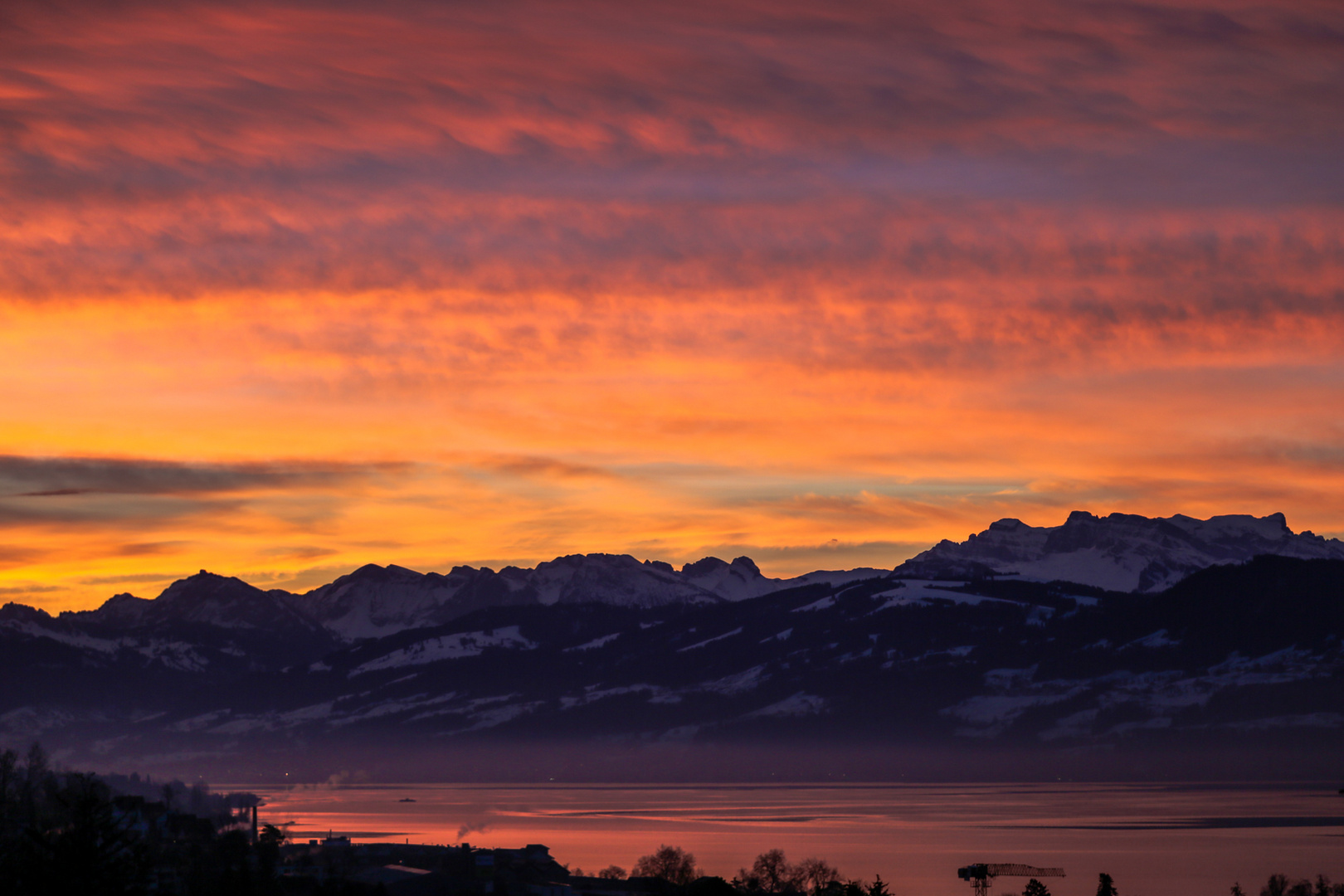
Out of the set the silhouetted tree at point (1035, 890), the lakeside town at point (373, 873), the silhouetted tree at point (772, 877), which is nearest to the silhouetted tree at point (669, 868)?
the lakeside town at point (373, 873)

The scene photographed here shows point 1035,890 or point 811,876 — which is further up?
point 1035,890

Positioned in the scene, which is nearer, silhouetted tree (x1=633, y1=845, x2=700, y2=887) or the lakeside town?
the lakeside town

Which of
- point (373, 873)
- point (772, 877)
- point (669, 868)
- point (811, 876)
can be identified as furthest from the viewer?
point (669, 868)

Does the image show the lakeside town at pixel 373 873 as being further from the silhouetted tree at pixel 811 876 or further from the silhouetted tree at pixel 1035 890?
the silhouetted tree at pixel 811 876

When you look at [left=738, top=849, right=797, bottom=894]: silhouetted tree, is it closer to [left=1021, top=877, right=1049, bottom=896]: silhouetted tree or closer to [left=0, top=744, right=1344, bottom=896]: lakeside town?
[left=0, top=744, right=1344, bottom=896]: lakeside town

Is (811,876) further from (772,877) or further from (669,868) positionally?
(669,868)

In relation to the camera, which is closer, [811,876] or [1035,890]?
[1035,890]

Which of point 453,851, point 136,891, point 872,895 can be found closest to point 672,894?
point 872,895

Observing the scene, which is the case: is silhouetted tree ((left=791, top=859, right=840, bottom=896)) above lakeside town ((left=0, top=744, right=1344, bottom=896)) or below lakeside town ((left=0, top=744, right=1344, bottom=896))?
below

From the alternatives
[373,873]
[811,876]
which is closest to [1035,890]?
[811,876]

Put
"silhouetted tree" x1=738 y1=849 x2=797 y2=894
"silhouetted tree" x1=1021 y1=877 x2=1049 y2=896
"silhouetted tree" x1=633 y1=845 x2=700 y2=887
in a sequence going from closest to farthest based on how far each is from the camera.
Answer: "silhouetted tree" x1=1021 y1=877 x2=1049 y2=896 → "silhouetted tree" x1=738 y1=849 x2=797 y2=894 → "silhouetted tree" x1=633 y1=845 x2=700 y2=887

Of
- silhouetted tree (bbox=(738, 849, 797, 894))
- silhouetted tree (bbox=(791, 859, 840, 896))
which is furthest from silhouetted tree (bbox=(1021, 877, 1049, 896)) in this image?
silhouetted tree (bbox=(791, 859, 840, 896))

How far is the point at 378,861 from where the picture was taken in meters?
189

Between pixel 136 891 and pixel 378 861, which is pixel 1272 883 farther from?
pixel 136 891
